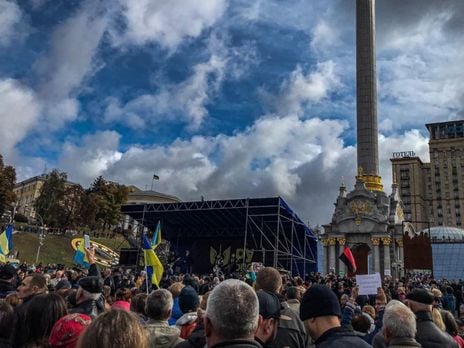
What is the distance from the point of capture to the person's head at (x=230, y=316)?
2.46 m

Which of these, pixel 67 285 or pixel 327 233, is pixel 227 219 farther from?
pixel 67 285

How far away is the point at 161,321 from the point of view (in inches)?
174

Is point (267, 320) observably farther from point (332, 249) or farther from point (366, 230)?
point (332, 249)

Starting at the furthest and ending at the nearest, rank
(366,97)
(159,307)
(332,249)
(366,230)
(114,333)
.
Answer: (366,97) < (332,249) < (366,230) < (159,307) < (114,333)

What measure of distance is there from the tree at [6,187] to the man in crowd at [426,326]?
57987 mm

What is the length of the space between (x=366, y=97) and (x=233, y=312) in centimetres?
4185

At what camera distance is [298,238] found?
3775cm

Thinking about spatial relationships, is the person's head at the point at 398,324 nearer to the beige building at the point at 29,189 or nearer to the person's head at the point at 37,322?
the person's head at the point at 37,322

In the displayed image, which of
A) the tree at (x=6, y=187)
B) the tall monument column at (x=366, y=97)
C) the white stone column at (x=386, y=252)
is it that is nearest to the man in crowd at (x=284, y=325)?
the white stone column at (x=386, y=252)

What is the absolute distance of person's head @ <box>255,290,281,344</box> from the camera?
11.6ft

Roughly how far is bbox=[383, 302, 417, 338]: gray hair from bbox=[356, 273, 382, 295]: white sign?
5544 millimetres

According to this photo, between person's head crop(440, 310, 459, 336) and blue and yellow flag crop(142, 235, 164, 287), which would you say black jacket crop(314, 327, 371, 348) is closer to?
person's head crop(440, 310, 459, 336)

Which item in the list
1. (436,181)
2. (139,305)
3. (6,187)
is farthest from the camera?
(436,181)

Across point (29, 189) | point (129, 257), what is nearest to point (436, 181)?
point (129, 257)
